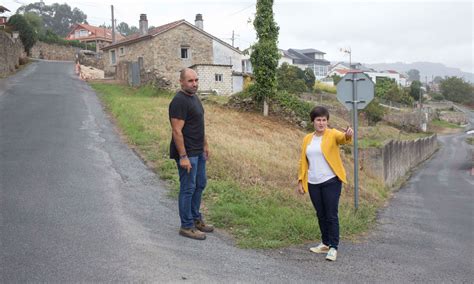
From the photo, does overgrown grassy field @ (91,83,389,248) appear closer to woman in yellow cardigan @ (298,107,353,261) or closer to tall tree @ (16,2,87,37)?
woman in yellow cardigan @ (298,107,353,261)

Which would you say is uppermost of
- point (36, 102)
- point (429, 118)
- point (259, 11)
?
point (259, 11)

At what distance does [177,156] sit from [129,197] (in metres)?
2.12

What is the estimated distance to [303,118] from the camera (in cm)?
2078

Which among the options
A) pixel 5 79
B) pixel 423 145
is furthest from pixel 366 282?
pixel 423 145

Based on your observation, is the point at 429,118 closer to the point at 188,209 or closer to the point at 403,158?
the point at 403,158

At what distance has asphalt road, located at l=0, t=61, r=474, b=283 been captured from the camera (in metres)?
4.54

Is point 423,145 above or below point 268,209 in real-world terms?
below

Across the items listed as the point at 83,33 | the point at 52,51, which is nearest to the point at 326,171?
the point at 52,51

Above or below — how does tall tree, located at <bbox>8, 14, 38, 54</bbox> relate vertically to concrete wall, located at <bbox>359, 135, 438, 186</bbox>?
above

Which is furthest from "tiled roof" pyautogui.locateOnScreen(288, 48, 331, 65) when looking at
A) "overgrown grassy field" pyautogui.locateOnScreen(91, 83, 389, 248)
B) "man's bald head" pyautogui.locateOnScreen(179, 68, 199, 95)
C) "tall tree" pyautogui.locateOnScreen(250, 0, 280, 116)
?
"man's bald head" pyautogui.locateOnScreen(179, 68, 199, 95)

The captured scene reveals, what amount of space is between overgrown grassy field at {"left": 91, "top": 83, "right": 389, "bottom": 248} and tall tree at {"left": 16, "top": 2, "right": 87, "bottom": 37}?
10005cm

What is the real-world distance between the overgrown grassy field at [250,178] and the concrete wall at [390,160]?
538mm

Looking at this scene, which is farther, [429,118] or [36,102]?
[429,118]

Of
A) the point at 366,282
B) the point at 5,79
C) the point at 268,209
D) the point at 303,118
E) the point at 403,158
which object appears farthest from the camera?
the point at 5,79
